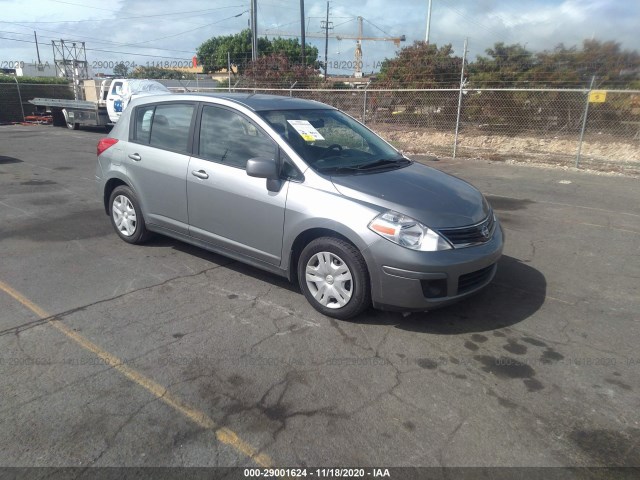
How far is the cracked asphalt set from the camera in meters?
2.60

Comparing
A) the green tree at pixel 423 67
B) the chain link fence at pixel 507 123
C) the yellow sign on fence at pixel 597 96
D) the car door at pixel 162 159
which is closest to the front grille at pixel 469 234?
the car door at pixel 162 159

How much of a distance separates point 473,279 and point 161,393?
2.45m

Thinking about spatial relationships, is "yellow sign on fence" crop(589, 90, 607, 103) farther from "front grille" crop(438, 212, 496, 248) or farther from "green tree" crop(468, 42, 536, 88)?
"front grille" crop(438, 212, 496, 248)

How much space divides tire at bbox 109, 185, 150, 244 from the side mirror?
6.55ft

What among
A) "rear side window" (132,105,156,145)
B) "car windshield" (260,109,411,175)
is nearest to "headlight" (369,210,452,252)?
"car windshield" (260,109,411,175)

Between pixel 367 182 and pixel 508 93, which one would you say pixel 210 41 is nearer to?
pixel 508 93

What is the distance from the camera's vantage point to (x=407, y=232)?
3.63 meters

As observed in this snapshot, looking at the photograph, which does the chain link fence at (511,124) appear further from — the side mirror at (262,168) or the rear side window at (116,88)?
the side mirror at (262,168)

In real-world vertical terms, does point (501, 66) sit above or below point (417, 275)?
above

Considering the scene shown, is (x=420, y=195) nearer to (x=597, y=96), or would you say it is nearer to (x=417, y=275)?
(x=417, y=275)

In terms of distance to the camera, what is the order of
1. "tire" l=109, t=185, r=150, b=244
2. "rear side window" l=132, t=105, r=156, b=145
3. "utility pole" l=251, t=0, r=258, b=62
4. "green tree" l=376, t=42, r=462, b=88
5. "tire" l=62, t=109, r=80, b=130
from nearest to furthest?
"rear side window" l=132, t=105, r=156, b=145
"tire" l=109, t=185, r=150, b=244
"green tree" l=376, t=42, r=462, b=88
"tire" l=62, t=109, r=80, b=130
"utility pole" l=251, t=0, r=258, b=62

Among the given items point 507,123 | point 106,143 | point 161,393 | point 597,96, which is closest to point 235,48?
A: point 507,123

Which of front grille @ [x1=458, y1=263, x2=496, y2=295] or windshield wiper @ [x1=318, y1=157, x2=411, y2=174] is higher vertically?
windshield wiper @ [x1=318, y1=157, x2=411, y2=174]

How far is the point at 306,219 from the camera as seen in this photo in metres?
3.94
